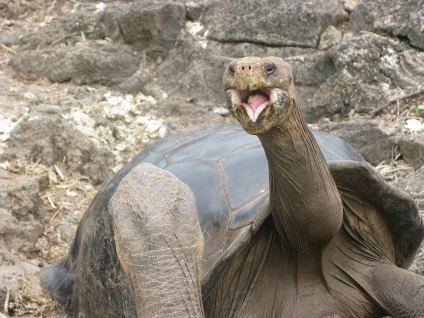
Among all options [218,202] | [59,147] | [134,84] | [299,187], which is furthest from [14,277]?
[134,84]

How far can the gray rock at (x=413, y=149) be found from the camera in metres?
4.96

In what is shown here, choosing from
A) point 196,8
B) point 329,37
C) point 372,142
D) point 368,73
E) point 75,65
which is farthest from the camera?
point 196,8

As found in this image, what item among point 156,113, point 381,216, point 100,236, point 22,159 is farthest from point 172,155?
point 156,113

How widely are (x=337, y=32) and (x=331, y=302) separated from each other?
3155 mm

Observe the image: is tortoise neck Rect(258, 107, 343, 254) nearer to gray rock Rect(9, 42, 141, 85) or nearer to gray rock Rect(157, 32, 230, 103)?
gray rock Rect(157, 32, 230, 103)

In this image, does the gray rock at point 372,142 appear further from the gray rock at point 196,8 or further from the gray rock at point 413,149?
the gray rock at point 196,8

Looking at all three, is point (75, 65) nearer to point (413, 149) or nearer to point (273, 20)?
point (273, 20)

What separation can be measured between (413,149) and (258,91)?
291 centimetres

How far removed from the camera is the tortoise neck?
247 cm

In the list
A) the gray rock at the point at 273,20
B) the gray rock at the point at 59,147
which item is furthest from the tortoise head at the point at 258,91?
the gray rock at the point at 273,20

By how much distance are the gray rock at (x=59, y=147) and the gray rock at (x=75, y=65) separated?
0.85m

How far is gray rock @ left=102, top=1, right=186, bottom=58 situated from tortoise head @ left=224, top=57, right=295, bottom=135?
4.17 m

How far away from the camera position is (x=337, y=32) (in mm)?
5926

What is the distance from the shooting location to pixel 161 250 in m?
1.76
